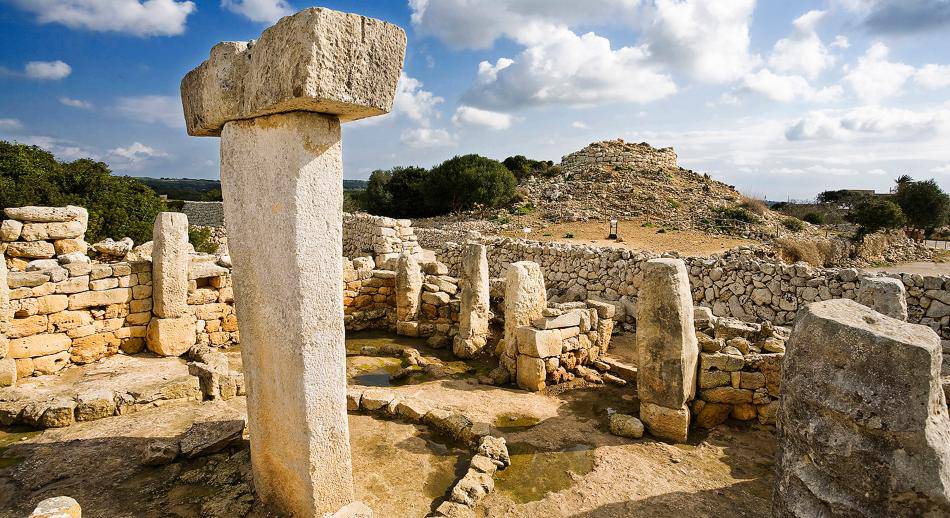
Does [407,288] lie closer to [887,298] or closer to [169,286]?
[169,286]

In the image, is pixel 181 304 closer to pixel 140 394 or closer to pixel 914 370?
pixel 140 394

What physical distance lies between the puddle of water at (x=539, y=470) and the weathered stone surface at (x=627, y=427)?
51 cm

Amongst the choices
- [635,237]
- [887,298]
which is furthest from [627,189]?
[887,298]

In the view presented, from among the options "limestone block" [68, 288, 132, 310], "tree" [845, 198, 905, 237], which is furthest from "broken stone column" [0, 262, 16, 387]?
"tree" [845, 198, 905, 237]

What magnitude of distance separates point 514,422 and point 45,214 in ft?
25.8

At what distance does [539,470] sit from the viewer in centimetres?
490

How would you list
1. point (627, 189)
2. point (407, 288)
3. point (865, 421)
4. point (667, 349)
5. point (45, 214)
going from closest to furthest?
point (865, 421), point (667, 349), point (45, 214), point (407, 288), point (627, 189)

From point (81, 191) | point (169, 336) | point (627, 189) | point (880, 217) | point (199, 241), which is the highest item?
point (627, 189)

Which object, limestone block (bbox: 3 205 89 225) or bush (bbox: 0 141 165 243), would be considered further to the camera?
bush (bbox: 0 141 165 243)

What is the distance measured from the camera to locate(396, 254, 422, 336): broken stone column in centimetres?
990

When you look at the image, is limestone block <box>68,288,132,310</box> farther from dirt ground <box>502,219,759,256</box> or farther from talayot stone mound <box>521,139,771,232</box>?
talayot stone mound <box>521,139,771,232</box>

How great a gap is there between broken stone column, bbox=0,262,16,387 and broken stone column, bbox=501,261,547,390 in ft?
21.9

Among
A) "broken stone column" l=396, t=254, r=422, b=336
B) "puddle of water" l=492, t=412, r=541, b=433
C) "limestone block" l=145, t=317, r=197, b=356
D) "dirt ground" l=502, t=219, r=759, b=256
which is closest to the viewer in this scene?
"puddle of water" l=492, t=412, r=541, b=433

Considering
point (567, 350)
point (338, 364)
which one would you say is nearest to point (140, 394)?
point (338, 364)
